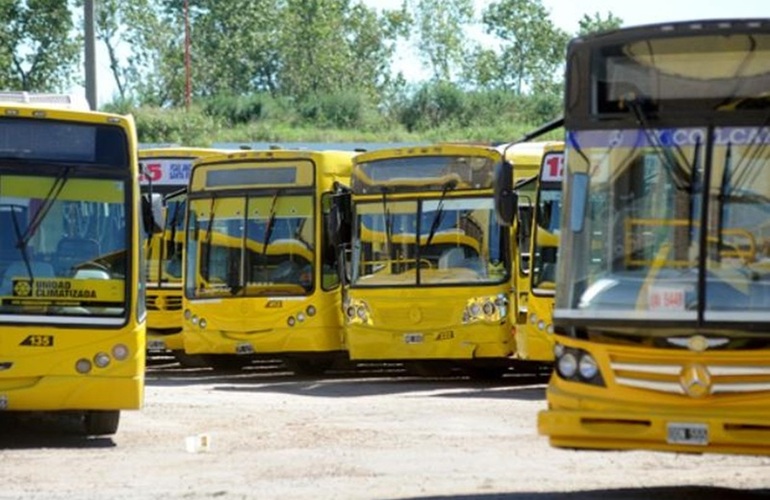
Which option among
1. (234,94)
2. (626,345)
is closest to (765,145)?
(626,345)

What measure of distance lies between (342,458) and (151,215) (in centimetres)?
326

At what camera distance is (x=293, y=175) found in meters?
25.2

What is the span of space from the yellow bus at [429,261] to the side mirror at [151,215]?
255 inches

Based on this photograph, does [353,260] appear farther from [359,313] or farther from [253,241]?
[253,241]

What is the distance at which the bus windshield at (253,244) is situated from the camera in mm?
25266

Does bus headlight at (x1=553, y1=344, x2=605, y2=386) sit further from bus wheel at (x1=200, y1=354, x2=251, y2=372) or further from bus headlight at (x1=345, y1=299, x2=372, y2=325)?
bus wheel at (x1=200, y1=354, x2=251, y2=372)

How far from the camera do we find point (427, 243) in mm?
23875

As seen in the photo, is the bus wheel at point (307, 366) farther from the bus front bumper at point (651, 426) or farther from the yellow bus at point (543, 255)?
the bus front bumper at point (651, 426)

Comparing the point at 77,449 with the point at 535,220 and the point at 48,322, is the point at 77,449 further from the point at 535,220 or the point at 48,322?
the point at 535,220

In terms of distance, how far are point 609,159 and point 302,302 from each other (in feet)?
41.5

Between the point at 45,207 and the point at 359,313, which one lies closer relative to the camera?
the point at 45,207

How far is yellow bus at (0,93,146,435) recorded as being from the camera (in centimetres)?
1627

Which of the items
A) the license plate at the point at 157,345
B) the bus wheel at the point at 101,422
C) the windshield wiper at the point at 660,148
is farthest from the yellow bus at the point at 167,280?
the windshield wiper at the point at 660,148

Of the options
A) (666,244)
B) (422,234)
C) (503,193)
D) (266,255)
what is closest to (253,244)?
(266,255)
